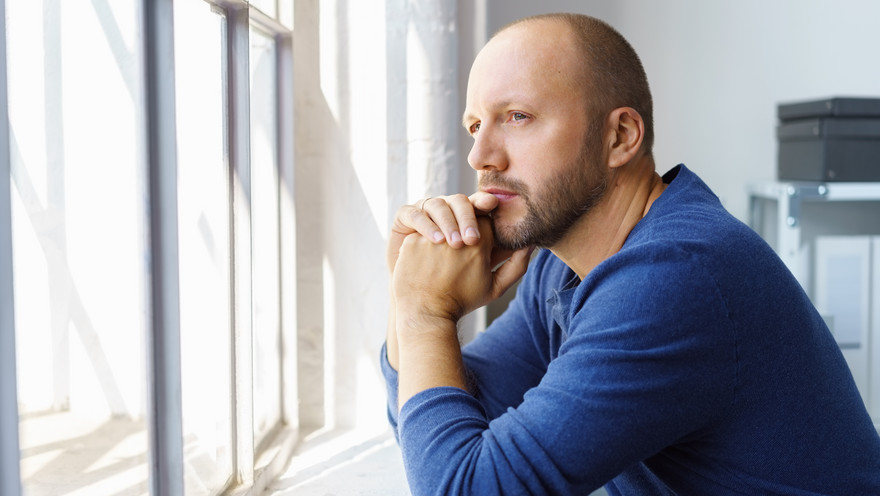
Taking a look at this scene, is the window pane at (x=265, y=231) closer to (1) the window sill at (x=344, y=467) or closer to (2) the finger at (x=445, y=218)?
(1) the window sill at (x=344, y=467)

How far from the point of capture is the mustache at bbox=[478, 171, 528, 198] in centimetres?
107

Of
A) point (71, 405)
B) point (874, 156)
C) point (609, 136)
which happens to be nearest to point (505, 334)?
point (609, 136)

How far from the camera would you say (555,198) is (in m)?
1.06

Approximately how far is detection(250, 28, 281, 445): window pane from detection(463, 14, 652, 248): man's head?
0.51m

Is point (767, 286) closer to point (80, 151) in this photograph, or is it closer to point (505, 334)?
point (505, 334)

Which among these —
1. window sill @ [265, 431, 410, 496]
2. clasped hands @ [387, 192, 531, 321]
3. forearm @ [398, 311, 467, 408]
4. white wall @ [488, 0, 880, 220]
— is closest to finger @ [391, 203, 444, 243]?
clasped hands @ [387, 192, 531, 321]

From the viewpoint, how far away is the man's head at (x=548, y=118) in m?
1.04

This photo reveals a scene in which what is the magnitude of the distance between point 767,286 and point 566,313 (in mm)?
294

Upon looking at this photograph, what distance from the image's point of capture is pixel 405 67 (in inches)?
61.7

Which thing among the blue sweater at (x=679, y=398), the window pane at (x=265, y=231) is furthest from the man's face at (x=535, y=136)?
the window pane at (x=265, y=231)

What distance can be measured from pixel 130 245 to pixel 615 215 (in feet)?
1.95

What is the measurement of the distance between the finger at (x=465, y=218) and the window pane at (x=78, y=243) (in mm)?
375

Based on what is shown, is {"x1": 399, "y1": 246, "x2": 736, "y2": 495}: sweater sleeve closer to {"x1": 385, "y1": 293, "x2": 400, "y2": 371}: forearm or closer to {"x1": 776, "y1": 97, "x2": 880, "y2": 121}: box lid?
{"x1": 385, "y1": 293, "x2": 400, "y2": 371}: forearm

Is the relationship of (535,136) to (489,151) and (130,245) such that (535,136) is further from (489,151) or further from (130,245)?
(130,245)
